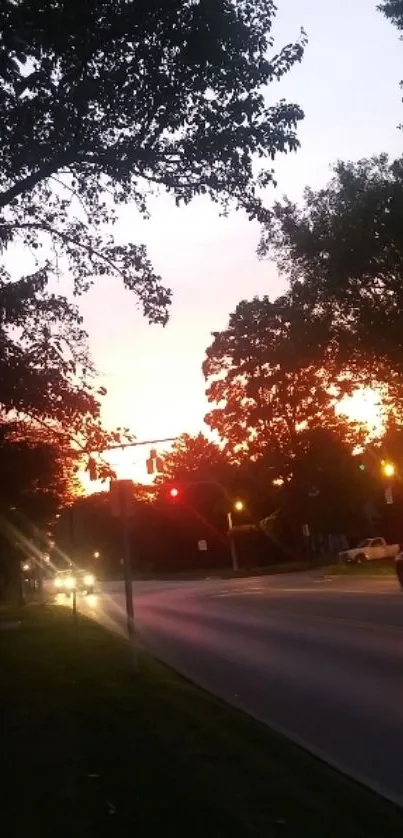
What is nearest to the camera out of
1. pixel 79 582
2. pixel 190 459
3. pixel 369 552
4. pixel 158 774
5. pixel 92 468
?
pixel 158 774

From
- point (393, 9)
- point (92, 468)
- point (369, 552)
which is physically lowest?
point (92, 468)

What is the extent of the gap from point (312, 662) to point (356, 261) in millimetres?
17578

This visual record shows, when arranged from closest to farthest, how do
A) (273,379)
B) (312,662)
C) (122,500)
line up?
(122,500) → (312,662) → (273,379)

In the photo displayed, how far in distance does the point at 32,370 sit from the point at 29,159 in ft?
8.41

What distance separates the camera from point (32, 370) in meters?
13.3

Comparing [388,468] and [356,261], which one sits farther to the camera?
[388,468]

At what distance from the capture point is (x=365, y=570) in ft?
160

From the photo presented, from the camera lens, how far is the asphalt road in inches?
385

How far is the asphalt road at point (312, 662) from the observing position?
978 cm

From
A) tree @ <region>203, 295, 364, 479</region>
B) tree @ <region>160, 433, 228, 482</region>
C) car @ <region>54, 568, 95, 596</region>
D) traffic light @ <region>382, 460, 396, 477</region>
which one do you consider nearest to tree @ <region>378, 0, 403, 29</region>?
tree @ <region>203, 295, 364, 479</region>

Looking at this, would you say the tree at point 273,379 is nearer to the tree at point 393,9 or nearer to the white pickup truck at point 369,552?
the white pickup truck at point 369,552

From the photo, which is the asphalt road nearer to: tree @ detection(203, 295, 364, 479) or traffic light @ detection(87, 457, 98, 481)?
traffic light @ detection(87, 457, 98, 481)

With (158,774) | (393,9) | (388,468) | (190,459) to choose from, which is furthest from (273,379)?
(190,459)

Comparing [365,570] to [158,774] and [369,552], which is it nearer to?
[369,552]
